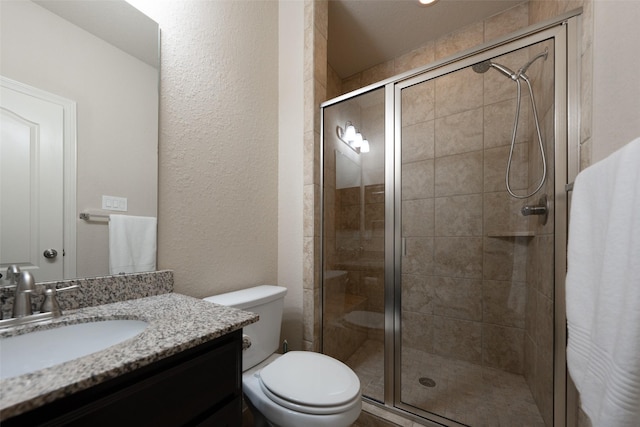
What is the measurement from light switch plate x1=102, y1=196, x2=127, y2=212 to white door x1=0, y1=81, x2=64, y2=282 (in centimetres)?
12

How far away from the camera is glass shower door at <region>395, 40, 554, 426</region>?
1.28 m

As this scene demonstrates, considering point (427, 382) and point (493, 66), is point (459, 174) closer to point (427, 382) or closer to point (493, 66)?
point (493, 66)

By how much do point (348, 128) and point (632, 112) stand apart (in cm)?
124

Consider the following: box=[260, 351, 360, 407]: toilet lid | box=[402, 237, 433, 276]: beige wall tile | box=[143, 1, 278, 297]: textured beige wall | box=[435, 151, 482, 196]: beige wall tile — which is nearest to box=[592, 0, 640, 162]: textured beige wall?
box=[435, 151, 482, 196]: beige wall tile

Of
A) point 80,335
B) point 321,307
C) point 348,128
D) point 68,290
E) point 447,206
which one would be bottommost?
point 321,307

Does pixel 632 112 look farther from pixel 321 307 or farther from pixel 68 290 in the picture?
pixel 68 290

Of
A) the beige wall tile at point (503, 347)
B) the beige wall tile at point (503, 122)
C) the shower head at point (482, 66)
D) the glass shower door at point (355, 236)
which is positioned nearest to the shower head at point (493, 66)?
the shower head at point (482, 66)

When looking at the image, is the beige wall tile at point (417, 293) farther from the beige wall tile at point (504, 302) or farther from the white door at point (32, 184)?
the white door at point (32, 184)

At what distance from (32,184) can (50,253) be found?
0.72ft

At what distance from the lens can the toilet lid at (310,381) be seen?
902 millimetres

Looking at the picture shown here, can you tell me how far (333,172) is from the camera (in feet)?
5.68

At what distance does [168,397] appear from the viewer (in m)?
0.55

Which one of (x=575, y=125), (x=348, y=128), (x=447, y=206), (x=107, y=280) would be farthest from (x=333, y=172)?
(x=107, y=280)

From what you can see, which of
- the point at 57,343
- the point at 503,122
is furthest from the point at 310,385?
the point at 503,122
